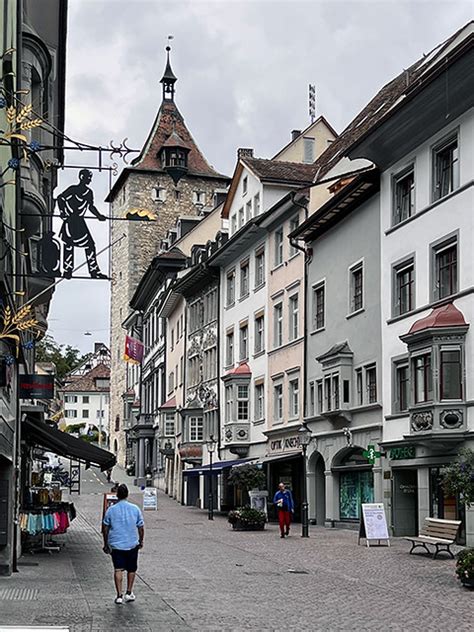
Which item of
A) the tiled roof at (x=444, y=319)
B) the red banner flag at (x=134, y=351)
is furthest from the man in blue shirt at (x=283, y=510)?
the red banner flag at (x=134, y=351)

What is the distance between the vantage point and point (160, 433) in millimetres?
69625

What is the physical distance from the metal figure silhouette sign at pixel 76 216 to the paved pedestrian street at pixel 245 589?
16.0ft

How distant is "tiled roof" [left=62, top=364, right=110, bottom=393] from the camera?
16762cm

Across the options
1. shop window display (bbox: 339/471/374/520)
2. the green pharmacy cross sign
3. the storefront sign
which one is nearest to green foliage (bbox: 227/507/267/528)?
shop window display (bbox: 339/471/374/520)

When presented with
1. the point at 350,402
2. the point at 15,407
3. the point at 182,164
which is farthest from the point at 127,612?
the point at 182,164

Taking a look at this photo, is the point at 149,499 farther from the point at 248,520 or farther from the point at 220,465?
the point at 248,520

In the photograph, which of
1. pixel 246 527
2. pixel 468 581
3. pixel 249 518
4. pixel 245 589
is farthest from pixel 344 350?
pixel 245 589

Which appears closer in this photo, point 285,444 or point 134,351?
point 285,444

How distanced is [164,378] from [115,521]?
57786 mm

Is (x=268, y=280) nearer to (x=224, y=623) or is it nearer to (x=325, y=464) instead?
(x=325, y=464)

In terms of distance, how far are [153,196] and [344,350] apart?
5751 cm

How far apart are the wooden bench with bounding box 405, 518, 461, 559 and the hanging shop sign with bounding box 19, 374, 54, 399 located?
8.83 metres

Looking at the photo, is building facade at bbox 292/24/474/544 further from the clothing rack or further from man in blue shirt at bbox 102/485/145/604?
man in blue shirt at bbox 102/485/145/604

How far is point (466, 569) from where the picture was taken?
18.2 meters
